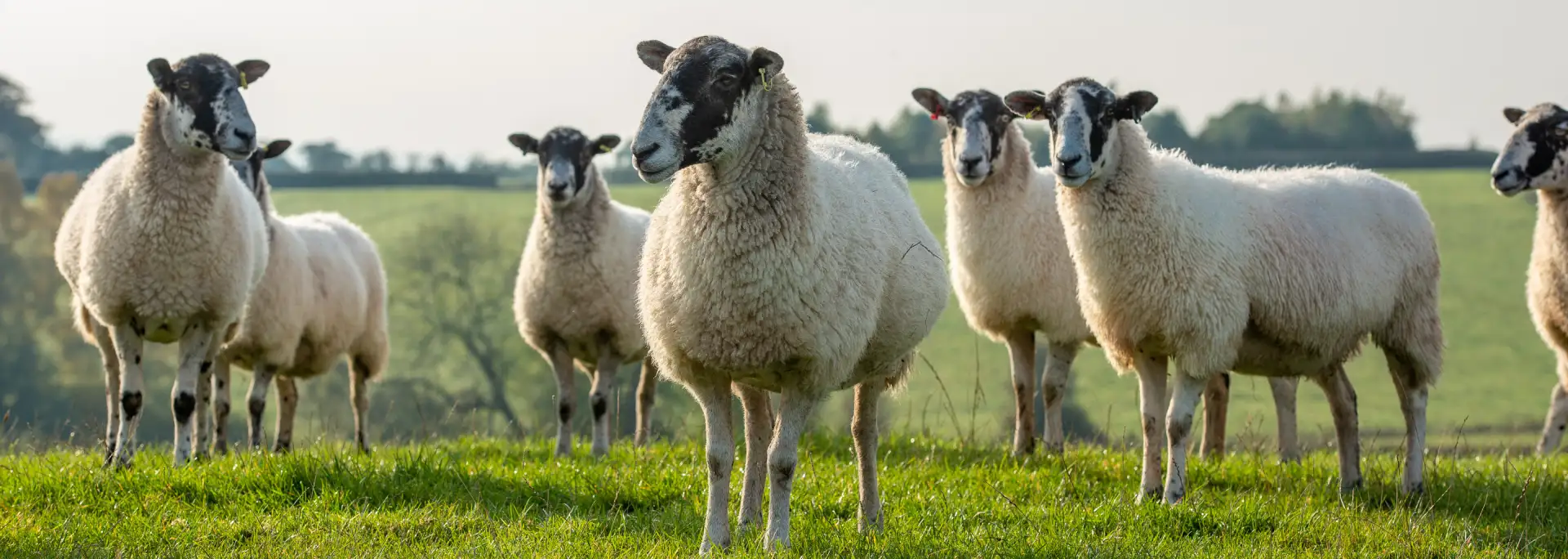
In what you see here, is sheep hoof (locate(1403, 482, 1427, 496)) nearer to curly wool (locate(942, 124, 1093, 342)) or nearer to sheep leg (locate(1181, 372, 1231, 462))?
sheep leg (locate(1181, 372, 1231, 462))

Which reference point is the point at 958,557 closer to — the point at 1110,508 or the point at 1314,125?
the point at 1110,508

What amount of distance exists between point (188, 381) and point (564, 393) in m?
2.83

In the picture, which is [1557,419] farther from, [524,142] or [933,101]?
[524,142]

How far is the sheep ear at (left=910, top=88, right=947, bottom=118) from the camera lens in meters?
11.0

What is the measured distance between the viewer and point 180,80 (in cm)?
906

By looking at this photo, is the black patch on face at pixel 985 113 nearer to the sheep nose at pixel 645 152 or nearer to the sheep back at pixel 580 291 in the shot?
the sheep back at pixel 580 291

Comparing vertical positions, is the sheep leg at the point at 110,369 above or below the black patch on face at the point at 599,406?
above

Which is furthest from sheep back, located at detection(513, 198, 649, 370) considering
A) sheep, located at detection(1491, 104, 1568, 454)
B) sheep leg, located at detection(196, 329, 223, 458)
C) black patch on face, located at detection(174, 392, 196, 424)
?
sheep, located at detection(1491, 104, 1568, 454)

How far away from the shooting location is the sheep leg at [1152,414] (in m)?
8.05

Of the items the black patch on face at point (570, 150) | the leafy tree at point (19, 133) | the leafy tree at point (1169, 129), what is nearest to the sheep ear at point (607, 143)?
the black patch on face at point (570, 150)

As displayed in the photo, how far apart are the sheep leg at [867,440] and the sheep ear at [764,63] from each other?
1637mm

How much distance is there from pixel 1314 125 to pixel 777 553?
7200cm

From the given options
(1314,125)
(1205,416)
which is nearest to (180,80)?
(1205,416)

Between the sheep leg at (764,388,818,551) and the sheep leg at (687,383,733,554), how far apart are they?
0.65 feet
